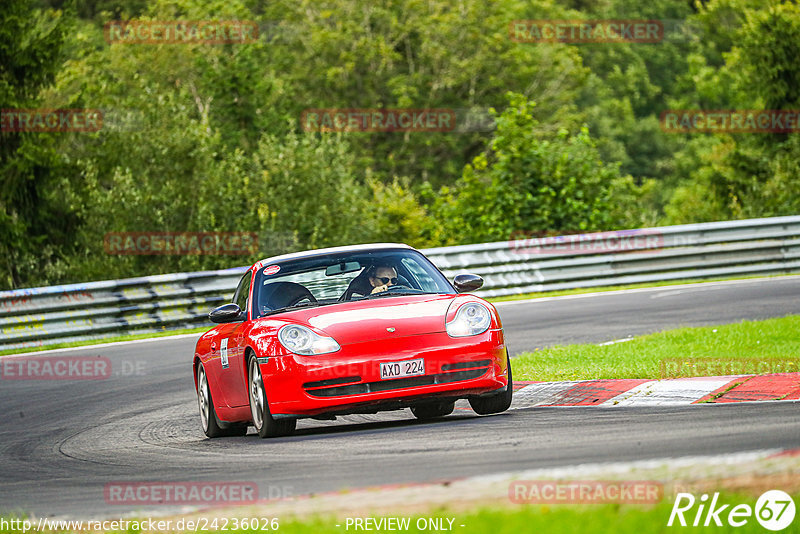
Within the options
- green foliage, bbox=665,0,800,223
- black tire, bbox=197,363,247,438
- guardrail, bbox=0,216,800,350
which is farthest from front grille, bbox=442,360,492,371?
green foliage, bbox=665,0,800,223

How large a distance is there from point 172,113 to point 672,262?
11.7m

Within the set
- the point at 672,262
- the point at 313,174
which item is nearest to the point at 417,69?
the point at 313,174

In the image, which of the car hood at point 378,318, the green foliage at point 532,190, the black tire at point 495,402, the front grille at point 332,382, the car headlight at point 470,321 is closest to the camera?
the front grille at point 332,382

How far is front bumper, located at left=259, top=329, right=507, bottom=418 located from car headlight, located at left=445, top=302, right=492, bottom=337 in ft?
0.35

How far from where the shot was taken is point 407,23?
5384cm

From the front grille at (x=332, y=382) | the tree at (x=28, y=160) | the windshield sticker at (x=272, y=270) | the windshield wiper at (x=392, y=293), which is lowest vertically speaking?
the front grille at (x=332, y=382)

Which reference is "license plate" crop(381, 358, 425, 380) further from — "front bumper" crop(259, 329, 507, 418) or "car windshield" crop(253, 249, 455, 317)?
"car windshield" crop(253, 249, 455, 317)

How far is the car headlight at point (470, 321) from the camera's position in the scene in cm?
906

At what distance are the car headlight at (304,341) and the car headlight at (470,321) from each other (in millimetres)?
860

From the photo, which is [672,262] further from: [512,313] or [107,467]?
[107,467]

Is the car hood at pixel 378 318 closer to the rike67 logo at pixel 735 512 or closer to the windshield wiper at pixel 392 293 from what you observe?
the windshield wiper at pixel 392 293

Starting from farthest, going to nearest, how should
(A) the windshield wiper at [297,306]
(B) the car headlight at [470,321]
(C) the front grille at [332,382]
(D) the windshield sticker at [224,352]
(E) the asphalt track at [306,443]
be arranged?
(D) the windshield sticker at [224,352] < (A) the windshield wiper at [297,306] < (B) the car headlight at [470,321] < (C) the front grille at [332,382] < (E) the asphalt track at [306,443]

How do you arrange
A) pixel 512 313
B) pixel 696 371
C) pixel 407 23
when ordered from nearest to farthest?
pixel 696 371
pixel 512 313
pixel 407 23

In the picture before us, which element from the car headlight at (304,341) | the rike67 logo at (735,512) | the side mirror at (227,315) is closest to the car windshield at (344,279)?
the side mirror at (227,315)
